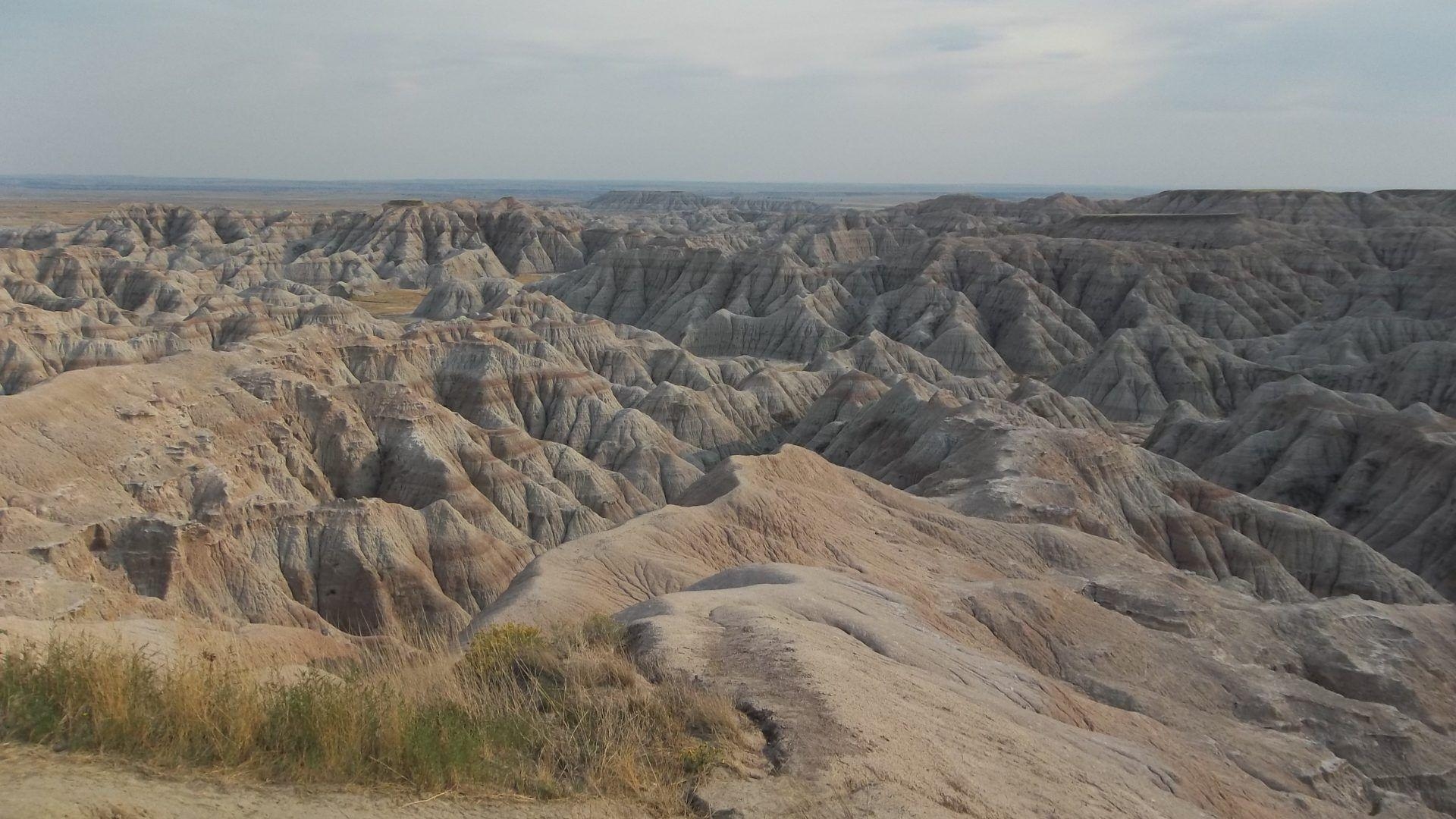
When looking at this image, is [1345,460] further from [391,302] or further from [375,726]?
[391,302]

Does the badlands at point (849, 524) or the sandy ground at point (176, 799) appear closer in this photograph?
the sandy ground at point (176, 799)

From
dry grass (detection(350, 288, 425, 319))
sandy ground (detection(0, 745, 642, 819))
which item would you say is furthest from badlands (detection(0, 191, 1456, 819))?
dry grass (detection(350, 288, 425, 319))

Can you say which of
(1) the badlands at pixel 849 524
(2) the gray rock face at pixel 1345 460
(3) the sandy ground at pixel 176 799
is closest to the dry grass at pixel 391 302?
(1) the badlands at pixel 849 524

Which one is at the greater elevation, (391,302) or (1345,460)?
(1345,460)

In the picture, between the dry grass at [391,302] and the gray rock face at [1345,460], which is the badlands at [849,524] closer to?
the gray rock face at [1345,460]

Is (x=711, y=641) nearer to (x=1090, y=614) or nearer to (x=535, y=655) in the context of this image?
(x=535, y=655)

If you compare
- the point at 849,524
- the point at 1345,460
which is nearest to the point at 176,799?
the point at 849,524
